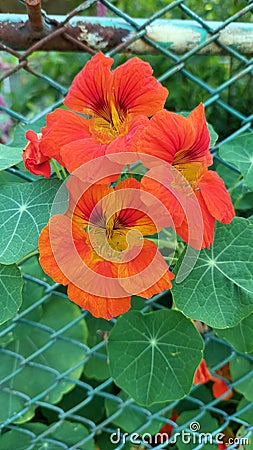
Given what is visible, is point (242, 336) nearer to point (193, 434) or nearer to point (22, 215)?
point (193, 434)

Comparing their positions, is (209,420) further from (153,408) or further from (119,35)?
(119,35)

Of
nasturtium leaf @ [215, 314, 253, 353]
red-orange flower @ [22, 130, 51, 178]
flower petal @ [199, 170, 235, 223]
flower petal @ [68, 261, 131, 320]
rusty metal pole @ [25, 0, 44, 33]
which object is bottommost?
nasturtium leaf @ [215, 314, 253, 353]

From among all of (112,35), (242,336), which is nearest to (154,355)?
(242,336)

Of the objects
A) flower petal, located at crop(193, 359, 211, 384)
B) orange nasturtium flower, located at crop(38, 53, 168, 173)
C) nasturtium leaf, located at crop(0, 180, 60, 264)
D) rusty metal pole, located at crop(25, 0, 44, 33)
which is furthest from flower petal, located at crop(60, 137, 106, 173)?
flower petal, located at crop(193, 359, 211, 384)

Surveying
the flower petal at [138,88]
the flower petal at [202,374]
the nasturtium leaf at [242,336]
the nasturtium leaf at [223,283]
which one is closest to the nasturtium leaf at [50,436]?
the flower petal at [202,374]

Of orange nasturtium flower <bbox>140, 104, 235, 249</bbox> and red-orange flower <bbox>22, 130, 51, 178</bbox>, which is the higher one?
red-orange flower <bbox>22, 130, 51, 178</bbox>

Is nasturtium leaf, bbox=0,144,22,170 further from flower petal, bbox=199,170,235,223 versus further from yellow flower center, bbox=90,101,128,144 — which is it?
flower petal, bbox=199,170,235,223
